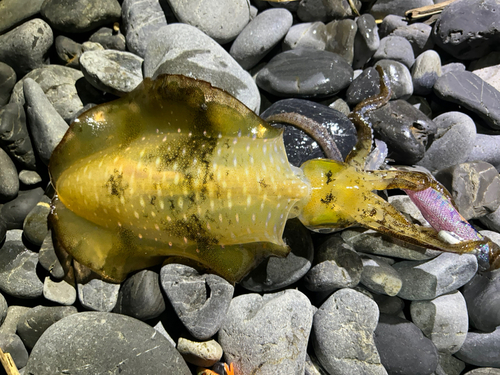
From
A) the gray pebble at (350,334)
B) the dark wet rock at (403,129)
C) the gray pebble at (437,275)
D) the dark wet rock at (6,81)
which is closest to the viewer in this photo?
the gray pebble at (350,334)

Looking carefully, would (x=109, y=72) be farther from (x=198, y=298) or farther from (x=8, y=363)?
(x=8, y=363)

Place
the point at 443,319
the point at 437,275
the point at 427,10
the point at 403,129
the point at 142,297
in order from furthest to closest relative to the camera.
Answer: the point at 427,10 → the point at 403,129 → the point at 443,319 → the point at 437,275 → the point at 142,297

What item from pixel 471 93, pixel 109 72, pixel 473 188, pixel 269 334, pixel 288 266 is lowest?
pixel 269 334

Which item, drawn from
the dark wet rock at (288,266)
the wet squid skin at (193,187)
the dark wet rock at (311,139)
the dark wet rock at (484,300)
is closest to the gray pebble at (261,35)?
the dark wet rock at (311,139)

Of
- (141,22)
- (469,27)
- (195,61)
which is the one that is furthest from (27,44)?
(469,27)

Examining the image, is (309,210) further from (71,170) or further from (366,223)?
(71,170)

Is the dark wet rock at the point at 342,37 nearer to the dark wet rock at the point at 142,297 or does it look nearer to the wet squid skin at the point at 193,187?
the wet squid skin at the point at 193,187
